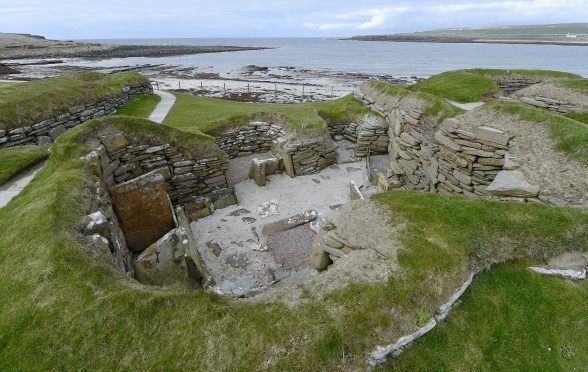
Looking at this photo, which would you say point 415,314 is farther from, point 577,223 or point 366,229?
point 577,223

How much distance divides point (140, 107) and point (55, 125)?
23.2 ft

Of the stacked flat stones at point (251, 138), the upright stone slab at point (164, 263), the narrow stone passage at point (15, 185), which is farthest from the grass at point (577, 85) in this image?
the narrow stone passage at point (15, 185)

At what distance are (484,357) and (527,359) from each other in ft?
1.96

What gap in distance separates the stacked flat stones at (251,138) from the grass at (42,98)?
24.1 ft

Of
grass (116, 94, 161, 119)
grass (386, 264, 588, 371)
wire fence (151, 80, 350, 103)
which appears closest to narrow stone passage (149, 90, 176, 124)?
grass (116, 94, 161, 119)

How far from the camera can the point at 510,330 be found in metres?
4.55

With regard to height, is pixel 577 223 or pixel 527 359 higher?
pixel 577 223

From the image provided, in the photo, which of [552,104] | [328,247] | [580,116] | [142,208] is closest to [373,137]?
[552,104]

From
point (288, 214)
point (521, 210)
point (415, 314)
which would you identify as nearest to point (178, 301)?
point (415, 314)

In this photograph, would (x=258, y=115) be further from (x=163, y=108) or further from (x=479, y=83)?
(x=479, y=83)

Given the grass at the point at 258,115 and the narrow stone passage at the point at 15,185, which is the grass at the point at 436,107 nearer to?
the grass at the point at 258,115

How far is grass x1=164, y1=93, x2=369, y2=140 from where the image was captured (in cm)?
Answer: 1569

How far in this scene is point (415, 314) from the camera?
4.41 meters

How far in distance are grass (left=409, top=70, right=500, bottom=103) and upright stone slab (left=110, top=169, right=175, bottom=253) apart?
14.1m
